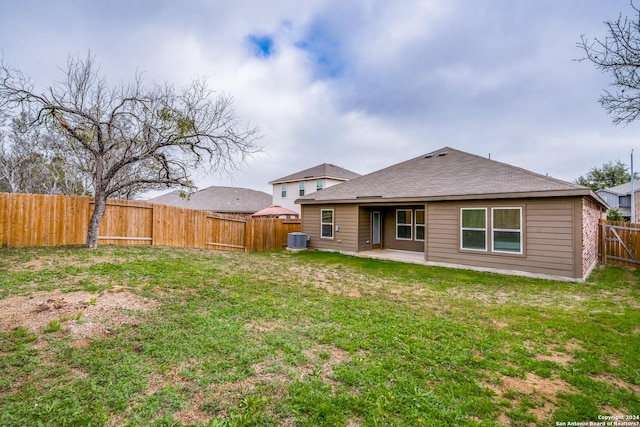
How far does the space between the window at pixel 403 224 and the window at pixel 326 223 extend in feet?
9.88

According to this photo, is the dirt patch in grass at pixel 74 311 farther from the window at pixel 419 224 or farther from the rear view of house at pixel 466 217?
the window at pixel 419 224

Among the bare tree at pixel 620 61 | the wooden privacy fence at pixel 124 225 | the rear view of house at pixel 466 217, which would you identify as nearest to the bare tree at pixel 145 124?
the wooden privacy fence at pixel 124 225

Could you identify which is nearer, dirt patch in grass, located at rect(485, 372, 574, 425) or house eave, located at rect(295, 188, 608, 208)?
dirt patch in grass, located at rect(485, 372, 574, 425)

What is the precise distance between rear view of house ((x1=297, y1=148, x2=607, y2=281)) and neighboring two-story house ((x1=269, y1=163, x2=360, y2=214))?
9089 millimetres

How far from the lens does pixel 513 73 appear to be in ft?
35.7

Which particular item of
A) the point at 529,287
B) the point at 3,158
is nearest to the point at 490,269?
the point at 529,287

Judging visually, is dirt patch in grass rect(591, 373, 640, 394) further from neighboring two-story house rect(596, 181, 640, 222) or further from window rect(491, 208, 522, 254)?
neighboring two-story house rect(596, 181, 640, 222)

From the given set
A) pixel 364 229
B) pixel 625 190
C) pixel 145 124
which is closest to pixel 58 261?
pixel 145 124

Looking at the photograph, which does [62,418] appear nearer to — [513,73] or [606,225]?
[513,73]

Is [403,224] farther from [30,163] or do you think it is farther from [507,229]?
[30,163]

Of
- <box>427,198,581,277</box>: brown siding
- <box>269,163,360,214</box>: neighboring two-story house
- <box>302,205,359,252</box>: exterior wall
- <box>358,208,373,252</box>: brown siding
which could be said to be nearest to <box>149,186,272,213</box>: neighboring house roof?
<box>269,163,360,214</box>: neighboring two-story house

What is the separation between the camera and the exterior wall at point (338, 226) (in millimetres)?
12672

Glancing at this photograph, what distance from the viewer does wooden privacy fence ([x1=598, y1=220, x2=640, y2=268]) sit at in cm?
1068

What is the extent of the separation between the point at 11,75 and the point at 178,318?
8.19 m
